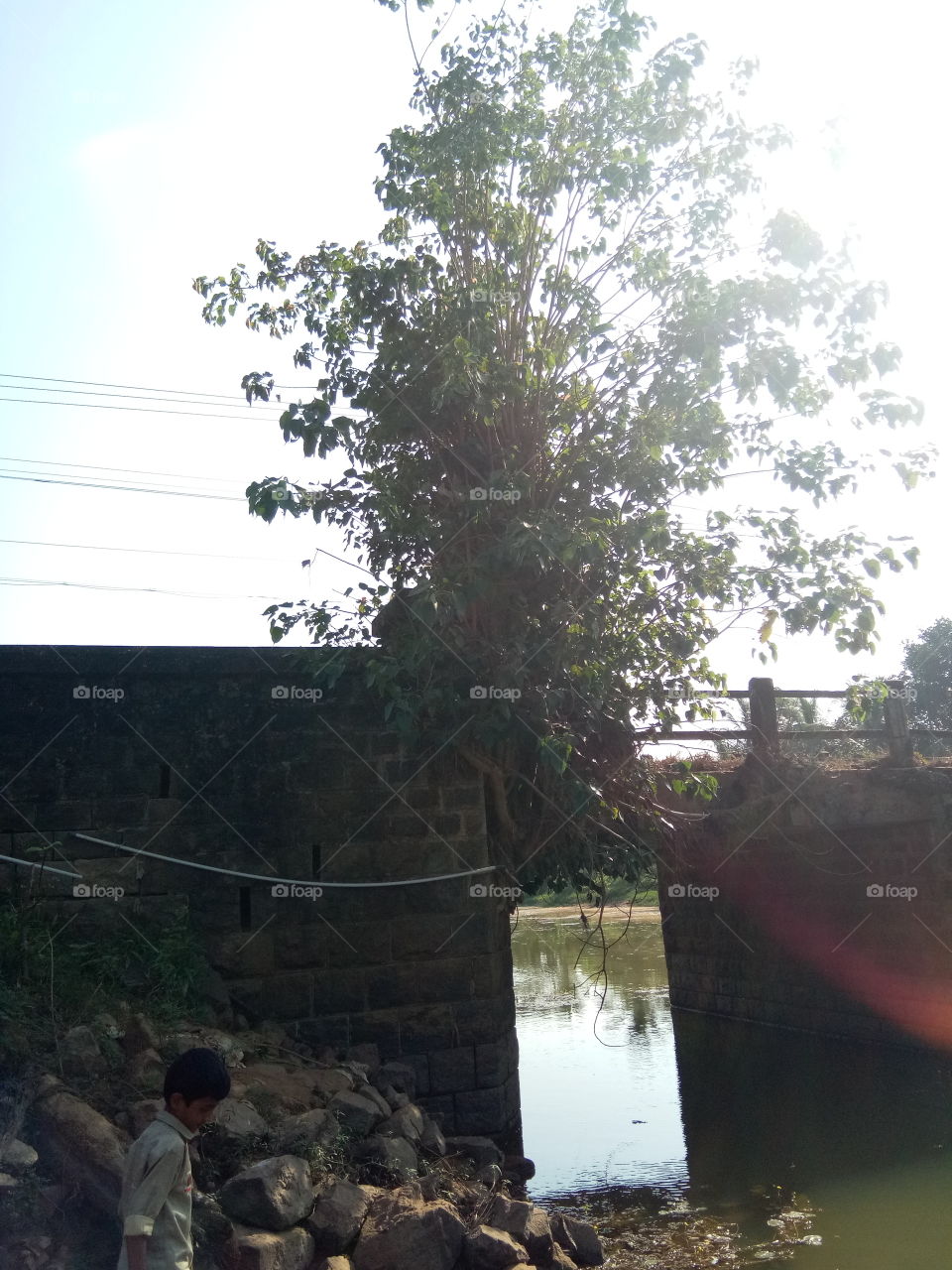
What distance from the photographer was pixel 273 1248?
14.2 ft

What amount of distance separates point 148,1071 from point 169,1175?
7.78 ft

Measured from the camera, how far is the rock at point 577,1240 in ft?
18.9

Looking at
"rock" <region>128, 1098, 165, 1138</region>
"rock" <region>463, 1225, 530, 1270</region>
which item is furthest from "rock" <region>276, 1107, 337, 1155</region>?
"rock" <region>463, 1225, 530, 1270</region>

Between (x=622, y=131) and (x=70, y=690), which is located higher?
(x=622, y=131)

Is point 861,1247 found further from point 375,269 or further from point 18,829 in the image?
point 375,269

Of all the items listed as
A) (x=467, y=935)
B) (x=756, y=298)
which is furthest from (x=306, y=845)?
(x=756, y=298)

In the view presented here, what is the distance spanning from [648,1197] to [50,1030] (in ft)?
14.8

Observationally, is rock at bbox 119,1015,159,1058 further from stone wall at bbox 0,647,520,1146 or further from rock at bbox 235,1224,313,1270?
rock at bbox 235,1224,313,1270

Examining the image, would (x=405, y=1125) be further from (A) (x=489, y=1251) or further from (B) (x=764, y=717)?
(B) (x=764, y=717)

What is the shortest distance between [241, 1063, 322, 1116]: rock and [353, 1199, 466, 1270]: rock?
2.71 ft

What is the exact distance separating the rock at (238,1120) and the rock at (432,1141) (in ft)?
4.28

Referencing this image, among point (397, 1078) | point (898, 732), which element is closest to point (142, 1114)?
point (397, 1078)

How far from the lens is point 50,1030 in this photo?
5363mm

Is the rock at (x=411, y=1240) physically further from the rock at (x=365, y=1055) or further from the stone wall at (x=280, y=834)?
the stone wall at (x=280, y=834)
